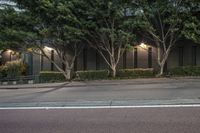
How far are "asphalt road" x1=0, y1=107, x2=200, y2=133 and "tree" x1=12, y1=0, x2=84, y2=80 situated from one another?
41.5 feet

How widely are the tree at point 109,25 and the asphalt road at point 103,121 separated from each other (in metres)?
12.8

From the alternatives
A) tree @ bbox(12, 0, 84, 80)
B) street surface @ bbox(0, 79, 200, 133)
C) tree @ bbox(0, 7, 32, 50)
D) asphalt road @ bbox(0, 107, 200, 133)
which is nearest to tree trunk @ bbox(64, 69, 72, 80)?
tree @ bbox(12, 0, 84, 80)

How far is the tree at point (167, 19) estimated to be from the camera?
2405 cm

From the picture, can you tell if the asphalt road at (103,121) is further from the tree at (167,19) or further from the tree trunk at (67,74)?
the tree trunk at (67,74)

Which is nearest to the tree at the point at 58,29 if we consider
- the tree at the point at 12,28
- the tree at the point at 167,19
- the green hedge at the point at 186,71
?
the tree at the point at 12,28

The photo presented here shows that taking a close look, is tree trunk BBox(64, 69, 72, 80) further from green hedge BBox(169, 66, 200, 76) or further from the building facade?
green hedge BBox(169, 66, 200, 76)

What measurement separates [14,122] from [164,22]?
16.2m

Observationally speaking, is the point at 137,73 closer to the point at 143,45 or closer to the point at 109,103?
the point at 143,45

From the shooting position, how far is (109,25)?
2530 centimetres

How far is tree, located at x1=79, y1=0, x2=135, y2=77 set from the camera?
79.3 feet

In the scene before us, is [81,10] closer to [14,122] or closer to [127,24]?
[127,24]

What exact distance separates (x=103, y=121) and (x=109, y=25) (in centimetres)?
1574

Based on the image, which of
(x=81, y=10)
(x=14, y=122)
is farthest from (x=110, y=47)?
(x=14, y=122)

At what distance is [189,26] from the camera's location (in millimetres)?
23734
